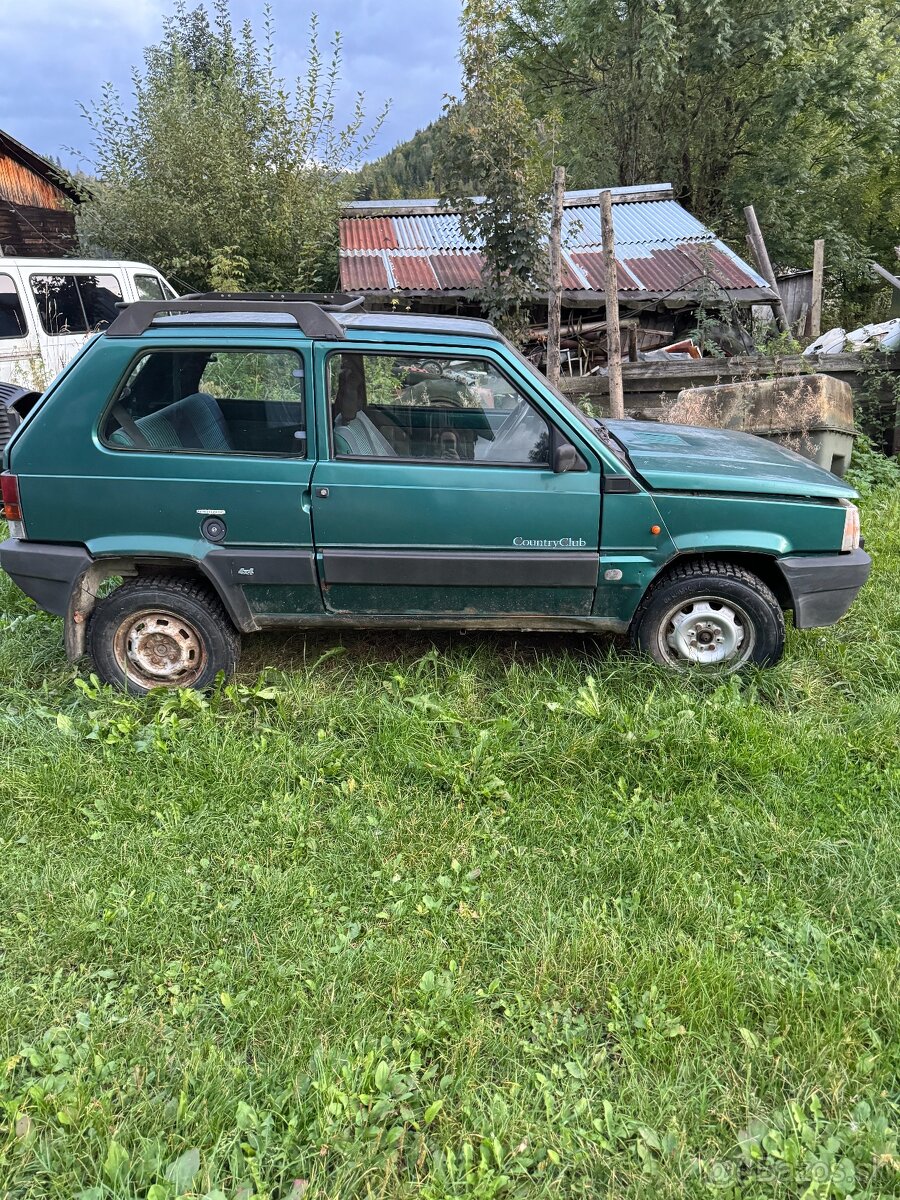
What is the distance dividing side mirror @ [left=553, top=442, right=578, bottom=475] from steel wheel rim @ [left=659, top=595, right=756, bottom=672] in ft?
2.90

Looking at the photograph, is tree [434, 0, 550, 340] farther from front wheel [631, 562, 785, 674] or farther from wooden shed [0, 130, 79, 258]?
wooden shed [0, 130, 79, 258]

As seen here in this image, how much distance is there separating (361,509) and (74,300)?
Result: 26.2 ft

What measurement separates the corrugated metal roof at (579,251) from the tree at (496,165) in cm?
182

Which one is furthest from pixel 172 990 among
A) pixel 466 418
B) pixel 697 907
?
pixel 466 418

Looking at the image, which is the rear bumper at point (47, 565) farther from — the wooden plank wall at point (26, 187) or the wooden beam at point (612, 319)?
the wooden plank wall at point (26, 187)

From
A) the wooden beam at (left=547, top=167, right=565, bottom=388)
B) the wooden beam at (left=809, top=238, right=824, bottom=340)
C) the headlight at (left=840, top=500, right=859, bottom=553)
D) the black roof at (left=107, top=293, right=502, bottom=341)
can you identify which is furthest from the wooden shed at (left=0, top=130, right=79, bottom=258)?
the headlight at (left=840, top=500, right=859, bottom=553)

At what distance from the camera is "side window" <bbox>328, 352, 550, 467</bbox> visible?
3549mm

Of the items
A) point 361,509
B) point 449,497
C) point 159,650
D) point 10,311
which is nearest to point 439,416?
point 449,497

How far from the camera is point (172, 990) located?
230 centimetres

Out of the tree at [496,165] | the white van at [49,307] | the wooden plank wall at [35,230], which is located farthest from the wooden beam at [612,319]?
the wooden plank wall at [35,230]

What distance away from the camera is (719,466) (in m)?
3.70

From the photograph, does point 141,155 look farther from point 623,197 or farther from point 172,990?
point 172,990

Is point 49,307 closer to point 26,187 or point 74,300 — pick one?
point 74,300

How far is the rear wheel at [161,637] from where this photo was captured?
12.1 feet
